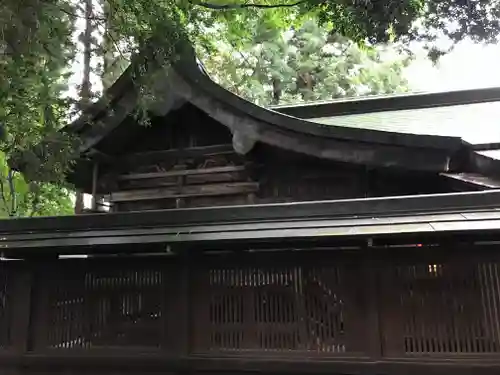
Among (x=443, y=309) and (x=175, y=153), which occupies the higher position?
(x=175, y=153)

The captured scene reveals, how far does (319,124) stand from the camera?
596 centimetres

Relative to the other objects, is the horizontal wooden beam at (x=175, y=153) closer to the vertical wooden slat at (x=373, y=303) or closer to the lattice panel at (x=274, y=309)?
the lattice panel at (x=274, y=309)

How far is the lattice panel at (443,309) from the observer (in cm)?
418

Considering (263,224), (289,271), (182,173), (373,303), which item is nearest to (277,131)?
(182,173)

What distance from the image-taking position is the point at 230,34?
8570 millimetres

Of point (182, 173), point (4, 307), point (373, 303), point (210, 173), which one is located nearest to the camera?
point (373, 303)

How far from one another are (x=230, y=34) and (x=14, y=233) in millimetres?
5241

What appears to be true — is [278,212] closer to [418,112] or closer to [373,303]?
[373,303]

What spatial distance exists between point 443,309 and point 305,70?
13.9m

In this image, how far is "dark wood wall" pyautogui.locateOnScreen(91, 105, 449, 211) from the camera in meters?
6.39

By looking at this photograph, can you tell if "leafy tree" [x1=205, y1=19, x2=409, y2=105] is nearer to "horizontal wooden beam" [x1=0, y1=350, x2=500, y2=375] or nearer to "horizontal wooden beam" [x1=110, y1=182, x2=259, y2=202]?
"horizontal wooden beam" [x1=110, y1=182, x2=259, y2=202]

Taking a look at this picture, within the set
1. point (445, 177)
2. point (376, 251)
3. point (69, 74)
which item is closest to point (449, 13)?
point (445, 177)

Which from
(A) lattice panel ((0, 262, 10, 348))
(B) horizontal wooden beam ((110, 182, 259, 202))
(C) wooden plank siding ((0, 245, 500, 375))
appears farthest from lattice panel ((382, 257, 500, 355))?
(A) lattice panel ((0, 262, 10, 348))

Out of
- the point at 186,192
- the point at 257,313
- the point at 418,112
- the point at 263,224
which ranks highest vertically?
the point at 418,112
